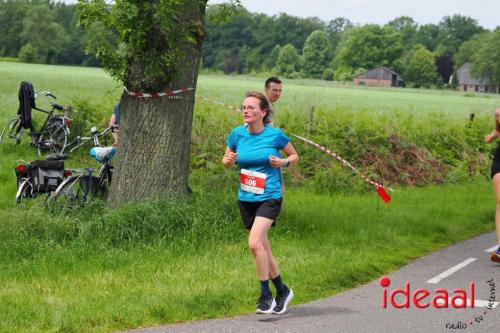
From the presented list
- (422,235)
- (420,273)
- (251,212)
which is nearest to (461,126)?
(422,235)

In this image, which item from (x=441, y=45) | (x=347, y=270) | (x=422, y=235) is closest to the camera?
(x=347, y=270)

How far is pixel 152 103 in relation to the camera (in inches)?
413

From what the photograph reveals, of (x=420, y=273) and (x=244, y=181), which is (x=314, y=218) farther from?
(x=244, y=181)

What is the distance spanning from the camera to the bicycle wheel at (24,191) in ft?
37.3

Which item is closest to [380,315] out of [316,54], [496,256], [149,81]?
[496,256]

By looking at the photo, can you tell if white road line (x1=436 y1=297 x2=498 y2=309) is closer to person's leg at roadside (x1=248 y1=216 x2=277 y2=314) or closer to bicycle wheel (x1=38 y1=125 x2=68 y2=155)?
person's leg at roadside (x1=248 y1=216 x2=277 y2=314)

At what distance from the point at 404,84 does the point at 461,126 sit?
119 m

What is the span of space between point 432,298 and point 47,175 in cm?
554

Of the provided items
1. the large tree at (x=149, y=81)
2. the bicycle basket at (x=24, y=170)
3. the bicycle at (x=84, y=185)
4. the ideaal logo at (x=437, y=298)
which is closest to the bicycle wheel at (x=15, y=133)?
the bicycle basket at (x=24, y=170)

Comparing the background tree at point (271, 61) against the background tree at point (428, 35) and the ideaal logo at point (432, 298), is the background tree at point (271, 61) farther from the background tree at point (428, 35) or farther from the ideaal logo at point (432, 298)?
the ideaal logo at point (432, 298)

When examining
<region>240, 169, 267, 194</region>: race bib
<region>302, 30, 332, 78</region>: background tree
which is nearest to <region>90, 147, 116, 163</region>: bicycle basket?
<region>240, 169, 267, 194</region>: race bib

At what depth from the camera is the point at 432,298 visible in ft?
26.1

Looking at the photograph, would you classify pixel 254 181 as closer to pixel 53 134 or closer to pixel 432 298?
pixel 432 298

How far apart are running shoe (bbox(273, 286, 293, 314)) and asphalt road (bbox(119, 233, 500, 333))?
0.23 feet
